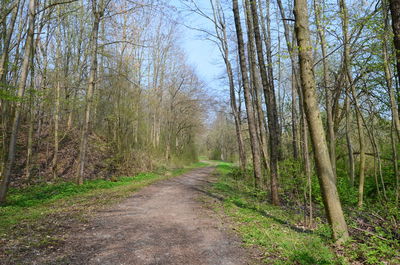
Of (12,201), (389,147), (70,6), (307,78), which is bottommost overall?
(12,201)

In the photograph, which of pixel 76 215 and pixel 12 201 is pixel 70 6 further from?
pixel 76 215

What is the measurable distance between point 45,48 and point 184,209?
37.9ft

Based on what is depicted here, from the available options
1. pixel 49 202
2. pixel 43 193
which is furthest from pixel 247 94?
pixel 43 193

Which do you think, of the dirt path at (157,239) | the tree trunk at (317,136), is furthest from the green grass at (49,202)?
the tree trunk at (317,136)

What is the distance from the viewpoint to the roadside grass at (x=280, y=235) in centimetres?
403

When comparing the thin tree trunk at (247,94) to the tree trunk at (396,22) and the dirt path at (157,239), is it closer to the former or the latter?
the dirt path at (157,239)

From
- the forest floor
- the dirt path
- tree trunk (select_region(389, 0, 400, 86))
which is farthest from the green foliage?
tree trunk (select_region(389, 0, 400, 86))

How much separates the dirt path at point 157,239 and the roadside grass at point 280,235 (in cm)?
41

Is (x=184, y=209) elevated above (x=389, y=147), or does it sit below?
below

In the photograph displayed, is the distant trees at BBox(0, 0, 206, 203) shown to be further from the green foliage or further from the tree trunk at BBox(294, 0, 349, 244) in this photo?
the tree trunk at BBox(294, 0, 349, 244)

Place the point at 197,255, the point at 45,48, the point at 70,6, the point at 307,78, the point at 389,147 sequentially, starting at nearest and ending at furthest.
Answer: the point at 197,255, the point at 307,78, the point at 389,147, the point at 45,48, the point at 70,6

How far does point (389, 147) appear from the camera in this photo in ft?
34.1

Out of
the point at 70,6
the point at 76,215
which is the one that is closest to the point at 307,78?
the point at 76,215

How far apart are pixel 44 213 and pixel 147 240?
127 inches
